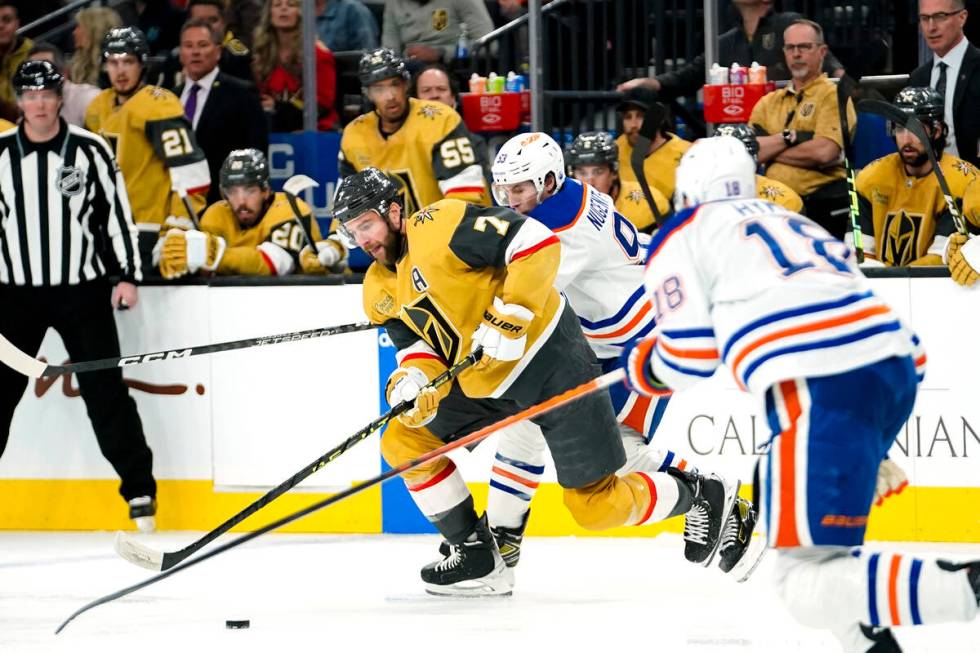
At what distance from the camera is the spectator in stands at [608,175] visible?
20.8ft

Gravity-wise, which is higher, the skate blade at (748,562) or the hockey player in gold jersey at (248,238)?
the hockey player in gold jersey at (248,238)

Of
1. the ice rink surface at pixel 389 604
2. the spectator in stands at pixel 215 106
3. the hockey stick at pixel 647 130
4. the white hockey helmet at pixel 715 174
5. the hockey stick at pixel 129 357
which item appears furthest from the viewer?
the spectator in stands at pixel 215 106

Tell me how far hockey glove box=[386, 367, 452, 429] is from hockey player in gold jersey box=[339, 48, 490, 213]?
179 cm

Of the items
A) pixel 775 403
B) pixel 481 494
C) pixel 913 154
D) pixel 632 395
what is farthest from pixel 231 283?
pixel 775 403

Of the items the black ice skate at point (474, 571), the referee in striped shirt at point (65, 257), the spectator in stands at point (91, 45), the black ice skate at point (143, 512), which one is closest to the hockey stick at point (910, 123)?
the black ice skate at point (474, 571)

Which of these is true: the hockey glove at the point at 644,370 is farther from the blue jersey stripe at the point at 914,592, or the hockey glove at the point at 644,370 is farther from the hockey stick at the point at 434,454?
the blue jersey stripe at the point at 914,592

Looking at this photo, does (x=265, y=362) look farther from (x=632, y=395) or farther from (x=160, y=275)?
(x=632, y=395)

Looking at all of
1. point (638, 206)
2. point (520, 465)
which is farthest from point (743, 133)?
point (520, 465)

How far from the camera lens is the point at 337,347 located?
6152mm

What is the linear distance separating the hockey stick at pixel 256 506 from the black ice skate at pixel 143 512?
1.31 meters

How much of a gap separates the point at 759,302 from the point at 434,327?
1.55 metres

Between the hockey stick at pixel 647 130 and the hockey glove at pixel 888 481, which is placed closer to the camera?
the hockey glove at pixel 888 481

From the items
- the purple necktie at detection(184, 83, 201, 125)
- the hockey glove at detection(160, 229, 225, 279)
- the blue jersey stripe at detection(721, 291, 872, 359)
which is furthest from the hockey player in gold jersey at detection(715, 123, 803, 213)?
the blue jersey stripe at detection(721, 291, 872, 359)

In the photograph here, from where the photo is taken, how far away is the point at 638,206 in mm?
6398
